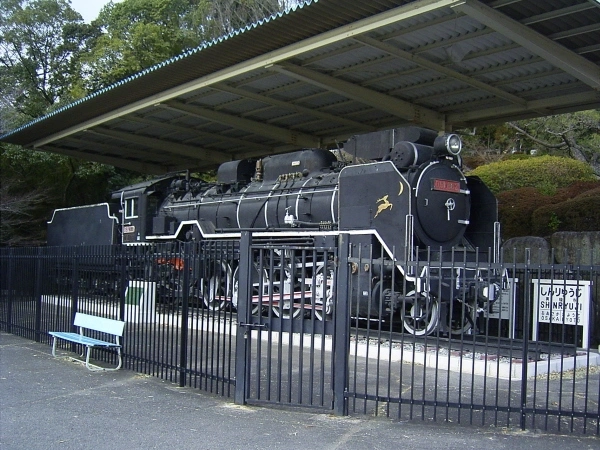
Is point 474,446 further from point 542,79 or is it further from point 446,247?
point 542,79

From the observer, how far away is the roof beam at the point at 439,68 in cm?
1187

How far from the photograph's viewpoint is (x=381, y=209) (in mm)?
11930

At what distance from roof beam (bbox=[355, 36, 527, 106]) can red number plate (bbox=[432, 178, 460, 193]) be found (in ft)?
7.71

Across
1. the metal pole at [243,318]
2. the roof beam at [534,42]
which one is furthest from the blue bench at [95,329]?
the roof beam at [534,42]

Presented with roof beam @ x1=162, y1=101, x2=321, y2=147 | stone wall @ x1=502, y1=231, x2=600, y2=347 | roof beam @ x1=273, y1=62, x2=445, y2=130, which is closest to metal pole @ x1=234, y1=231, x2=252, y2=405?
roof beam @ x1=273, y1=62, x2=445, y2=130

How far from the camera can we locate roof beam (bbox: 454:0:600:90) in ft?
32.2

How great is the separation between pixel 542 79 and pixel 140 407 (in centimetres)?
1039

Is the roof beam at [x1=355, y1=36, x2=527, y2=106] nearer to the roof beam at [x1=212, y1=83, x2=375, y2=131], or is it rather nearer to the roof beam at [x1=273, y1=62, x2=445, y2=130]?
the roof beam at [x1=273, y1=62, x2=445, y2=130]

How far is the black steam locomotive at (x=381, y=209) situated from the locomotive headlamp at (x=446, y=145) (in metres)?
0.03

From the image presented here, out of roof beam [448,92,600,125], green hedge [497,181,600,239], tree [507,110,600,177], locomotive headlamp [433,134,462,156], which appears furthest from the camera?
tree [507,110,600,177]

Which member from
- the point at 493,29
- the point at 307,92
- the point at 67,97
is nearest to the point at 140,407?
the point at 493,29

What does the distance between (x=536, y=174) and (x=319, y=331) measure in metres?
13.9

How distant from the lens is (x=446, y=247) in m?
12.3

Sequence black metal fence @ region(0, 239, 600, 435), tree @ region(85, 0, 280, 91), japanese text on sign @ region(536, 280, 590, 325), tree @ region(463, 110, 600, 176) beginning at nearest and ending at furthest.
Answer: black metal fence @ region(0, 239, 600, 435) → japanese text on sign @ region(536, 280, 590, 325) → tree @ region(463, 110, 600, 176) → tree @ region(85, 0, 280, 91)
